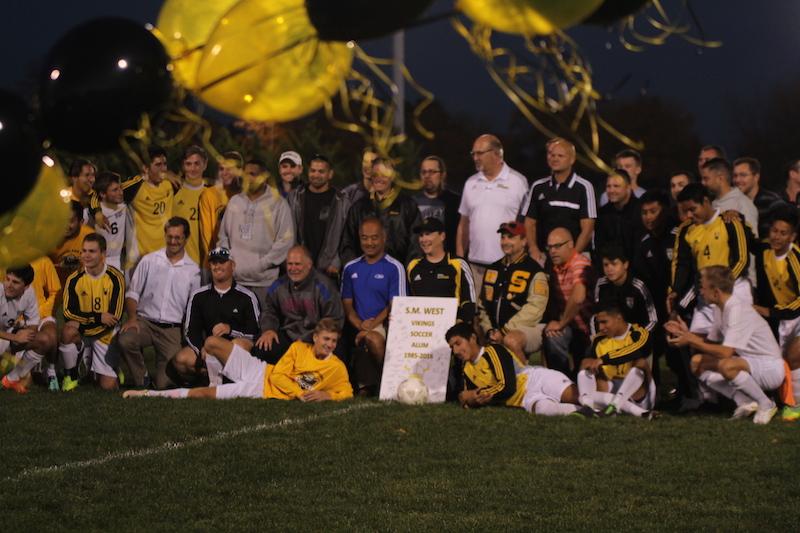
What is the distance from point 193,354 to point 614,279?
358cm

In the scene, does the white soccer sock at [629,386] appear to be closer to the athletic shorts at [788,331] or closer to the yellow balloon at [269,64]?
the athletic shorts at [788,331]

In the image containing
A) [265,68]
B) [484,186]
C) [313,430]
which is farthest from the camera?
[484,186]

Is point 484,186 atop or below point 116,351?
atop

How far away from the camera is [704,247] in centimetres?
826

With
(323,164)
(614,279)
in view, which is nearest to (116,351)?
(323,164)

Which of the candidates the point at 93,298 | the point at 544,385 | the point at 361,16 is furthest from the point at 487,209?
the point at 361,16

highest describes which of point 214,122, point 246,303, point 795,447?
point 214,122

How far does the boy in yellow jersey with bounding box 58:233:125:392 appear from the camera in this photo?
33.1 feet

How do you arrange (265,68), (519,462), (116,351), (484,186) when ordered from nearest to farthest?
(265,68) → (519,462) → (484,186) → (116,351)

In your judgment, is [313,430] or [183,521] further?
[313,430]

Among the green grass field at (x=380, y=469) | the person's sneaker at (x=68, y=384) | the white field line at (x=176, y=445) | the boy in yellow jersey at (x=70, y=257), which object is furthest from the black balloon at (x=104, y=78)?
the person's sneaker at (x=68, y=384)

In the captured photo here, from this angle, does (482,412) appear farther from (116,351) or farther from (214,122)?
(214,122)

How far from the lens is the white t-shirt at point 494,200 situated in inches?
364

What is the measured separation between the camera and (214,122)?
53.0 inches
